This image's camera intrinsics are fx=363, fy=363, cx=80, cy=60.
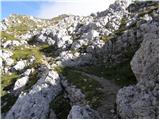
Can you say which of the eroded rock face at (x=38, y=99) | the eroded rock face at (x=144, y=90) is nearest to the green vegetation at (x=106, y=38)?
the eroded rock face at (x=38, y=99)

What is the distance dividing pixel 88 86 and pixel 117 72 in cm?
1118

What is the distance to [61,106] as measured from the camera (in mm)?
61875

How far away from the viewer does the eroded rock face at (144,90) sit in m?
40.1

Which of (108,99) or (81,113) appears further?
(108,99)

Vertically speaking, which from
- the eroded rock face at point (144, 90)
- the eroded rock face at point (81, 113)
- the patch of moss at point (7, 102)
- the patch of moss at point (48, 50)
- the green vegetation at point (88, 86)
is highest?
the eroded rock face at point (144, 90)

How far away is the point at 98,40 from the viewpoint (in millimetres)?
104312

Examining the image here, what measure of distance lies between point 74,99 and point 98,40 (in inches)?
1715

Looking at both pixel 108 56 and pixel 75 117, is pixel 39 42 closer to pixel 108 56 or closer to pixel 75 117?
pixel 108 56

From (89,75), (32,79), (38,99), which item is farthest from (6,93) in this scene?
(38,99)

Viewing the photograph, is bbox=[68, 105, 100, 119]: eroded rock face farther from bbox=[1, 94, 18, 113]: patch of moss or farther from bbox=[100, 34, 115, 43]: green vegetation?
bbox=[100, 34, 115, 43]: green vegetation

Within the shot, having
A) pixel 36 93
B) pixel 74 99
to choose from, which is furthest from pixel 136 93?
pixel 36 93

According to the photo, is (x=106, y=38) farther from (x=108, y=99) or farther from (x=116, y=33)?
(x=108, y=99)

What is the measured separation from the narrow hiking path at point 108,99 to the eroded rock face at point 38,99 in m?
8.90

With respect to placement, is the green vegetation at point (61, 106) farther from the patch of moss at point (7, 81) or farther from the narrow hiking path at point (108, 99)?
the patch of moss at point (7, 81)
